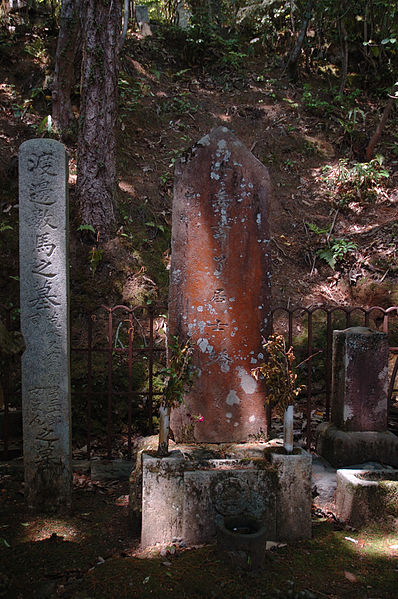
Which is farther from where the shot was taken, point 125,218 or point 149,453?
point 125,218

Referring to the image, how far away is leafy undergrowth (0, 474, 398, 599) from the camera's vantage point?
260 centimetres

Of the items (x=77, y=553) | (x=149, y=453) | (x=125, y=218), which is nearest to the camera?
(x=77, y=553)

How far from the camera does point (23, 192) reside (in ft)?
11.9

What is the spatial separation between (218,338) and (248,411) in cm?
73

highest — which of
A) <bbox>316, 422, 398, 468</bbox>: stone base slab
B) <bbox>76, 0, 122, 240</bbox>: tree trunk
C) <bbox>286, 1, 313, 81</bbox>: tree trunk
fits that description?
<bbox>286, 1, 313, 81</bbox>: tree trunk

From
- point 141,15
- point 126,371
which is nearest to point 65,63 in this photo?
point 141,15

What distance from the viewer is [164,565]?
113 inches

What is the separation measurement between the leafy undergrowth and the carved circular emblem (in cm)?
30

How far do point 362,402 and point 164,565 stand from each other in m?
2.50

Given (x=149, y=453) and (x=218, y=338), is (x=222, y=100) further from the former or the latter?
(x=149, y=453)

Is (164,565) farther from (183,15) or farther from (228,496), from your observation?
(183,15)

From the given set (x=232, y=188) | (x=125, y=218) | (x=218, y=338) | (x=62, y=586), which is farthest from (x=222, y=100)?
(x=62, y=586)

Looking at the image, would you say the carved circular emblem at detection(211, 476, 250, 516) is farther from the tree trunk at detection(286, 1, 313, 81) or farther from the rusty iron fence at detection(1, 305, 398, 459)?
the tree trunk at detection(286, 1, 313, 81)

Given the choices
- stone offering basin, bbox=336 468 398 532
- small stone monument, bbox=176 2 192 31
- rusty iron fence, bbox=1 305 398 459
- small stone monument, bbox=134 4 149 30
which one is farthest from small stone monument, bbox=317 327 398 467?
small stone monument, bbox=176 2 192 31
